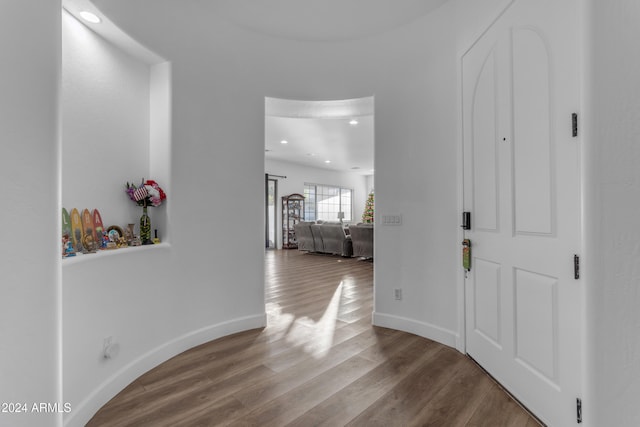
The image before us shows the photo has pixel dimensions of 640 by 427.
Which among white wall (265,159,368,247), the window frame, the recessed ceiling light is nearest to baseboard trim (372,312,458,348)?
the recessed ceiling light

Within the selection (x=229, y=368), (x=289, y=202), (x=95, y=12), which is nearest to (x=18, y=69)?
(x=95, y=12)

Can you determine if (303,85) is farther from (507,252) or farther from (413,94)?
(507,252)

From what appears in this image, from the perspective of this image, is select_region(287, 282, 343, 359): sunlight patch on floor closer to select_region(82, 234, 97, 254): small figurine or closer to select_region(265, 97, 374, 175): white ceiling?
select_region(82, 234, 97, 254): small figurine

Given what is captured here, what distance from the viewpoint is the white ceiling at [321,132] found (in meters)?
3.17

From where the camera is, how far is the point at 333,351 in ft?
7.70

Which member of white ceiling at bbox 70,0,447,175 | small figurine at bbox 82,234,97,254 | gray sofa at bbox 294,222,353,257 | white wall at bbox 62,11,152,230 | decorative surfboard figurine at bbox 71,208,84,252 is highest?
white ceiling at bbox 70,0,447,175

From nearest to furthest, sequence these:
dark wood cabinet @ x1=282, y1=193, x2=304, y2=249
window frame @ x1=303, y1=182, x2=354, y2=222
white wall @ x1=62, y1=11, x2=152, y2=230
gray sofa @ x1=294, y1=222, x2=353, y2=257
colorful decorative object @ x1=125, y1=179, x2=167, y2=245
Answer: white wall @ x1=62, y1=11, x2=152, y2=230, colorful decorative object @ x1=125, y1=179, x2=167, y2=245, gray sofa @ x1=294, y1=222, x2=353, y2=257, dark wood cabinet @ x1=282, y1=193, x2=304, y2=249, window frame @ x1=303, y1=182, x2=354, y2=222

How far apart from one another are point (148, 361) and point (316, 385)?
1.15 metres

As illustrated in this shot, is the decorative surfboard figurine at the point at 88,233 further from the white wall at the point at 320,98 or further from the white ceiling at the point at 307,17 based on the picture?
the white ceiling at the point at 307,17

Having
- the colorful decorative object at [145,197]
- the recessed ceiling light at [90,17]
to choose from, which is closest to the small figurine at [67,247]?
the colorful decorative object at [145,197]

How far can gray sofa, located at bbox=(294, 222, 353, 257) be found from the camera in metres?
7.79

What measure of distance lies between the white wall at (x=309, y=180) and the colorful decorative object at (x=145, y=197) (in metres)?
7.31

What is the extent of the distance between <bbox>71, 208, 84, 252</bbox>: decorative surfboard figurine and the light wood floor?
0.90 metres

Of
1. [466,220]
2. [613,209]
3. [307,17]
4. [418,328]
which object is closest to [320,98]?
[307,17]
